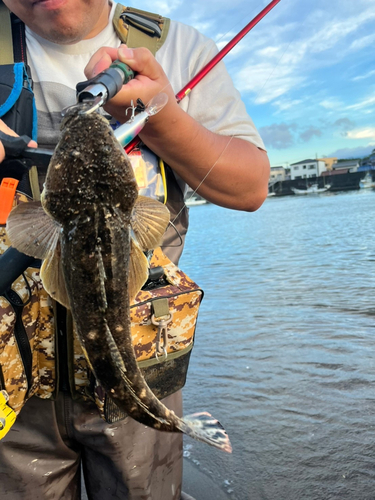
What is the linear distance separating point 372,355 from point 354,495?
105 inches

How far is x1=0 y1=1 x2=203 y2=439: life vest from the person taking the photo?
Answer: 214cm

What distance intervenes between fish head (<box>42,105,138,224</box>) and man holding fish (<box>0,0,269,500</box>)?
51cm

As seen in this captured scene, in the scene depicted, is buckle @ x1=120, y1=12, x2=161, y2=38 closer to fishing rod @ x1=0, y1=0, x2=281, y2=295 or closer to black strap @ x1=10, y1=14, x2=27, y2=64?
fishing rod @ x1=0, y1=0, x2=281, y2=295

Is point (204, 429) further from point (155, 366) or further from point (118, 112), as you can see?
point (118, 112)

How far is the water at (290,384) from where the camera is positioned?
386cm

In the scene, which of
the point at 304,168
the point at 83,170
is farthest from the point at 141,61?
the point at 304,168

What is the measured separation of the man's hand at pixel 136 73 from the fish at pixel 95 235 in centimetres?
24

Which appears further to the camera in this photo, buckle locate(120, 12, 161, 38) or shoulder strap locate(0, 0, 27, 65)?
buckle locate(120, 12, 161, 38)

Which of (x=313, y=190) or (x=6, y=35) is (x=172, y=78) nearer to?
(x=6, y=35)

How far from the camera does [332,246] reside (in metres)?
16.1

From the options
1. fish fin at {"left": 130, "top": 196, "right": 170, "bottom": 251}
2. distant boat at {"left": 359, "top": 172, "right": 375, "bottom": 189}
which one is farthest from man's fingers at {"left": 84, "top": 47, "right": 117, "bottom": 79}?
distant boat at {"left": 359, "top": 172, "right": 375, "bottom": 189}

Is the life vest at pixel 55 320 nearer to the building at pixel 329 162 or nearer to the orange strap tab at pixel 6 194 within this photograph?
the orange strap tab at pixel 6 194

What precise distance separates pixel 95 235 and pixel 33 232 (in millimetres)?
261

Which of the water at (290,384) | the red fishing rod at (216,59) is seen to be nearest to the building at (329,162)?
the water at (290,384)
